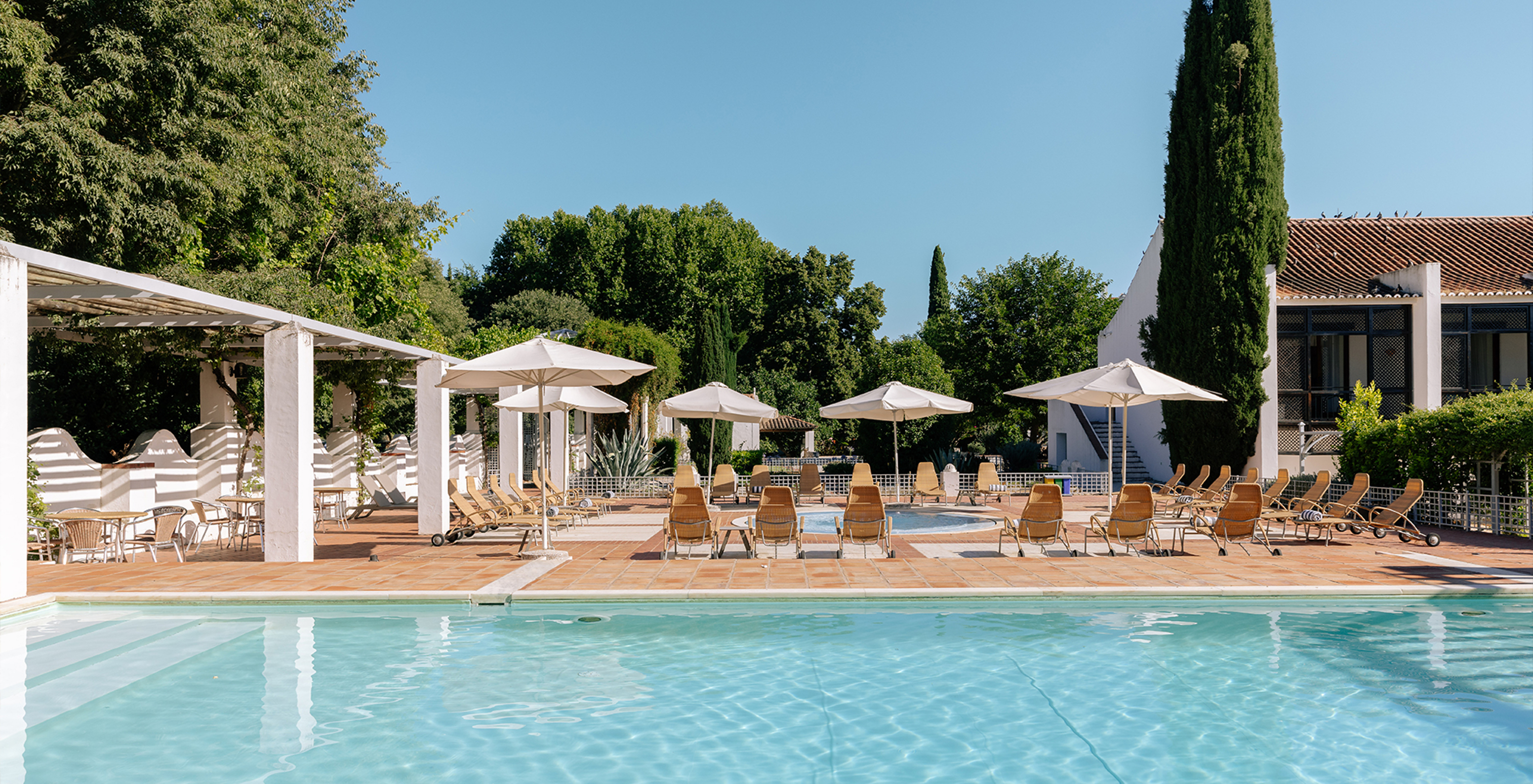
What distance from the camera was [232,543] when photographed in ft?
41.1

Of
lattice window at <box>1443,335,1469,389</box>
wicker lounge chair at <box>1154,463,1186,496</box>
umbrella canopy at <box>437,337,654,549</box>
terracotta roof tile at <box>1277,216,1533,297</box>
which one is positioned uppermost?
terracotta roof tile at <box>1277,216,1533,297</box>

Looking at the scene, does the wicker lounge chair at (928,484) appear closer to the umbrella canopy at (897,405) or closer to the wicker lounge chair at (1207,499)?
the umbrella canopy at (897,405)

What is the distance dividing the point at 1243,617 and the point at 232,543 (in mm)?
12707

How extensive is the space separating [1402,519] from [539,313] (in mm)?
38848

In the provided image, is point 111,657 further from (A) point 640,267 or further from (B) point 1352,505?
(A) point 640,267

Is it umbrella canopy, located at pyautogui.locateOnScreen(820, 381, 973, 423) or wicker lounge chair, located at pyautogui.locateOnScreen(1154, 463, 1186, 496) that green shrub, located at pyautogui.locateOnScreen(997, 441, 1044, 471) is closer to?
wicker lounge chair, located at pyautogui.locateOnScreen(1154, 463, 1186, 496)

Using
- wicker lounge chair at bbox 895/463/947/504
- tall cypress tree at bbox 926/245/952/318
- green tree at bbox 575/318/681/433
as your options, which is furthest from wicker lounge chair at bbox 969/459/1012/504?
tall cypress tree at bbox 926/245/952/318

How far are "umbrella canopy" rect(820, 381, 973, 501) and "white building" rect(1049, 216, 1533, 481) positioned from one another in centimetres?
904

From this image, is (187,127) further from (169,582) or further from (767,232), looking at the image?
(767,232)

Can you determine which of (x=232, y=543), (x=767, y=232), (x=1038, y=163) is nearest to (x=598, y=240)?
(x=767, y=232)

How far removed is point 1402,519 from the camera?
12773 mm

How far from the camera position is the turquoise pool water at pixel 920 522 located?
14102 millimetres

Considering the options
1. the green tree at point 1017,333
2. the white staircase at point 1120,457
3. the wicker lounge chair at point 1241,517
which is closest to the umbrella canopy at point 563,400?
the wicker lounge chair at point 1241,517

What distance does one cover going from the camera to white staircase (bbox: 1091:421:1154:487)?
968 inches
